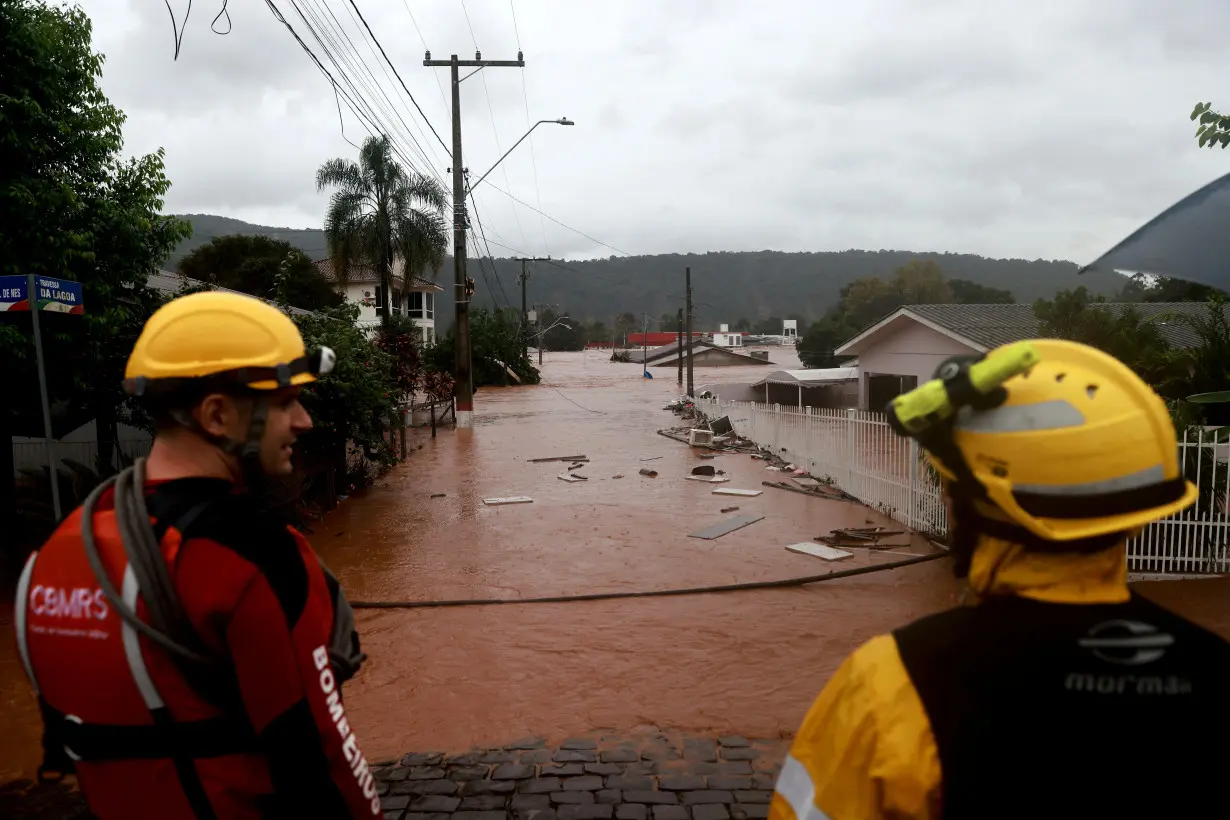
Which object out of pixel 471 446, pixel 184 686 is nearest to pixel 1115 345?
pixel 184 686

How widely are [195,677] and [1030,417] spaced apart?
1574 millimetres

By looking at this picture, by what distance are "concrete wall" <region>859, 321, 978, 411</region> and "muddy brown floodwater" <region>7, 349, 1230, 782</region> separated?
9875 millimetres

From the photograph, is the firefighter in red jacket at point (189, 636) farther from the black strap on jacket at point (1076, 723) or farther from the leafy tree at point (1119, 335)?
the leafy tree at point (1119, 335)

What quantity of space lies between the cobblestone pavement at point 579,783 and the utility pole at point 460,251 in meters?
20.5

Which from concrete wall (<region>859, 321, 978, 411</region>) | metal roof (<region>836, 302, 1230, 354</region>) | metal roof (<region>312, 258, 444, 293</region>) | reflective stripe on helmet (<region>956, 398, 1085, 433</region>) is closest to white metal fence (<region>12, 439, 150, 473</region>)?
reflective stripe on helmet (<region>956, 398, 1085, 433</region>)

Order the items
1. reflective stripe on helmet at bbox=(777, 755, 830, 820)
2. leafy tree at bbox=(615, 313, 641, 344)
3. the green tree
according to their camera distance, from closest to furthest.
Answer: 1. reflective stripe on helmet at bbox=(777, 755, 830, 820)
2. the green tree
3. leafy tree at bbox=(615, 313, 641, 344)

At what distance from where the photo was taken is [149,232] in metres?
8.40

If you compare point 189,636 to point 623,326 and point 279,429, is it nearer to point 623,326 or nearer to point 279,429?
point 279,429

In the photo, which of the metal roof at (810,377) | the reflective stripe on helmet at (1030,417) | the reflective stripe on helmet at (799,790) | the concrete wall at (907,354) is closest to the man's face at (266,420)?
the reflective stripe on helmet at (799,790)

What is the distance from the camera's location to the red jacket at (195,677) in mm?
1607

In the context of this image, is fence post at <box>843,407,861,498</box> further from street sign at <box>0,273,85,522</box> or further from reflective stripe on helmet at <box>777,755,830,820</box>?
reflective stripe on helmet at <box>777,755,830,820</box>

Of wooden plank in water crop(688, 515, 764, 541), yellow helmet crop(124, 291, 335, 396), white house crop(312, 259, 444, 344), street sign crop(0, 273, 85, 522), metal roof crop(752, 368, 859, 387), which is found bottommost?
wooden plank in water crop(688, 515, 764, 541)

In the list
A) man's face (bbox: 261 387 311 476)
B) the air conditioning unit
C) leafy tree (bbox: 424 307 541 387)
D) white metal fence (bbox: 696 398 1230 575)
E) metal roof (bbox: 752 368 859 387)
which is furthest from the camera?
leafy tree (bbox: 424 307 541 387)

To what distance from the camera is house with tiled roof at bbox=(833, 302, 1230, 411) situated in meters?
20.8
